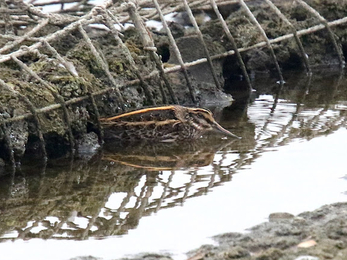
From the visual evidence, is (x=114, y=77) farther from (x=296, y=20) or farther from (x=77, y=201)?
(x=296, y=20)

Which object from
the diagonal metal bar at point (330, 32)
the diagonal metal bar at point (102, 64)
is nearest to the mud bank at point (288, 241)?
the diagonal metal bar at point (102, 64)

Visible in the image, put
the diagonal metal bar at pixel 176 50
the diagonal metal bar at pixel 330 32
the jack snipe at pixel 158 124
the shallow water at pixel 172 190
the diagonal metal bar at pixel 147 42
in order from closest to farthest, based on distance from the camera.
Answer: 1. the shallow water at pixel 172 190
2. the jack snipe at pixel 158 124
3. the diagonal metal bar at pixel 147 42
4. the diagonal metal bar at pixel 176 50
5. the diagonal metal bar at pixel 330 32

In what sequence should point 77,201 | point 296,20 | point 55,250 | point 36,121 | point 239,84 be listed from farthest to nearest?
point 296,20, point 239,84, point 36,121, point 77,201, point 55,250

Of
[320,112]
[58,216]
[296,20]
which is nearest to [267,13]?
[296,20]

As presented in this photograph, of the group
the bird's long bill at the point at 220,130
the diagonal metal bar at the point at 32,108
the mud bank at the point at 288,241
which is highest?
the mud bank at the point at 288,241

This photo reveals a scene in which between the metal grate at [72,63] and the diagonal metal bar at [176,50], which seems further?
the diagonal metal bar at [176,50]

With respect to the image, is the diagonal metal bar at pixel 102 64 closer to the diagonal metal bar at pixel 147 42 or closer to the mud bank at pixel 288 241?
the diagonal metal bar at pixel 147 42
